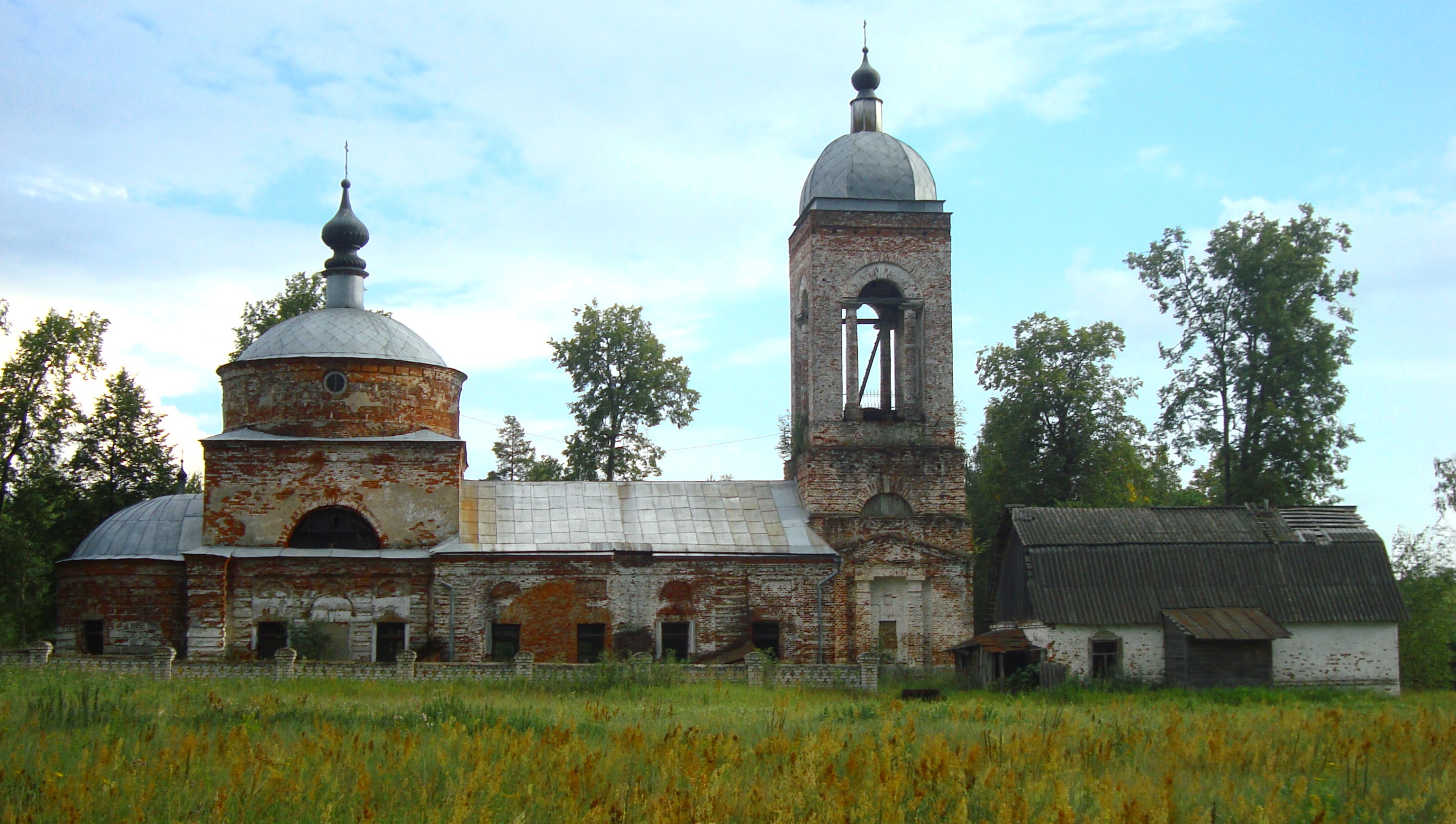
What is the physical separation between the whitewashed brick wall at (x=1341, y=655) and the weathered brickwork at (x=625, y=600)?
7776 millimetres

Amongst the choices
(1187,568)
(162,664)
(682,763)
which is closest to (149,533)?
(162,664)

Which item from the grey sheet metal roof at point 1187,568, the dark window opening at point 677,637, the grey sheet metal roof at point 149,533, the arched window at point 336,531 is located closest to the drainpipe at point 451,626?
the arched window at point 336,531

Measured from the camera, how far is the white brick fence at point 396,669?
19.4 meters

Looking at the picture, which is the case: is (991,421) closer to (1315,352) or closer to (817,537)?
(1315,352)

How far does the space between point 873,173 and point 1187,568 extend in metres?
9.17

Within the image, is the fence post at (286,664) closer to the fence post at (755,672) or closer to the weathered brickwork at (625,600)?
the weathered brickwork at (625,600)

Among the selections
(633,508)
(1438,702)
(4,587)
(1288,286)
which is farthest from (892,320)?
(4,587)

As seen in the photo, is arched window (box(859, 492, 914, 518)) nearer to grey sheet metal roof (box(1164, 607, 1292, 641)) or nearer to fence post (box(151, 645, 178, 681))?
grey sheet metal roof (box(1164, 607, 1292, 641))

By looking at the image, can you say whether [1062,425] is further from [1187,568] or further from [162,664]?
[162,664]

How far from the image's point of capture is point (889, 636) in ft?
79.5

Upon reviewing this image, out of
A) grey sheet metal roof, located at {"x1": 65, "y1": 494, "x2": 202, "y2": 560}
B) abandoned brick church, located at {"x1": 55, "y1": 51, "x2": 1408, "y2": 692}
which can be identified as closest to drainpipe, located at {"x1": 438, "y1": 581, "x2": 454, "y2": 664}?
abandoned brick church, located at {"x1": 55, "y1": 51, "x2": 1408, "y2": 692}

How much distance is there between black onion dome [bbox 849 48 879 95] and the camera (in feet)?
88.7

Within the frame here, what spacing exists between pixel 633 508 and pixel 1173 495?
19.0 m

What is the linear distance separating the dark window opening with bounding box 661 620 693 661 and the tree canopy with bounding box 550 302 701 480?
933 cm
